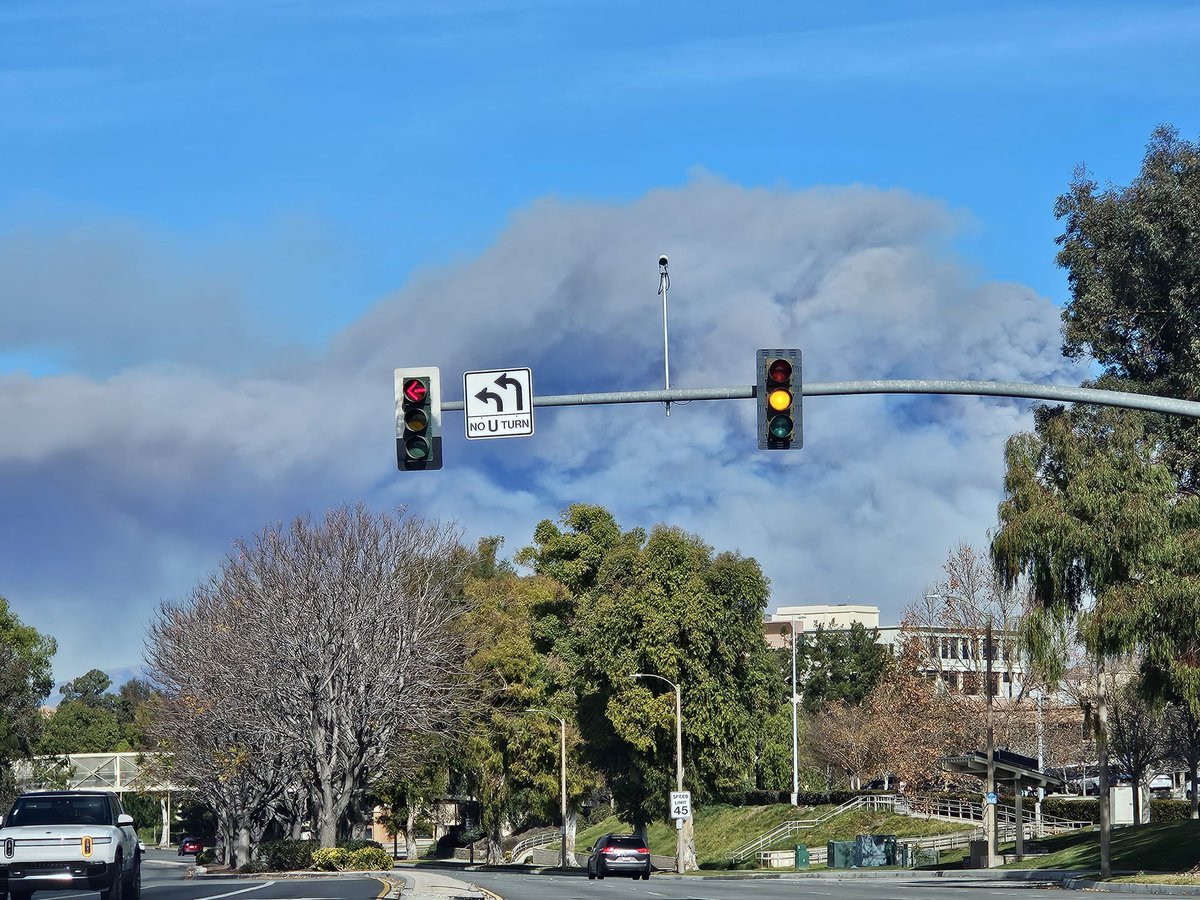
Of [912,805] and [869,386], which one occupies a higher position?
[869,386]

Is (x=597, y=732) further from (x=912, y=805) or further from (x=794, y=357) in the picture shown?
(x=794, y=357)

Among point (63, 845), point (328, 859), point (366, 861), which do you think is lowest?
point (366, 861)

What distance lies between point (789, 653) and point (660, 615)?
7366cm

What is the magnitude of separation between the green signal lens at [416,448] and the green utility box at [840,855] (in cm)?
5090

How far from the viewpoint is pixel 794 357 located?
→ 1900 centimetres

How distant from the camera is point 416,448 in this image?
Answer: 18.9 metres

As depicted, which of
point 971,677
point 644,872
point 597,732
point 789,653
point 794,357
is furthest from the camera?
point 789,653

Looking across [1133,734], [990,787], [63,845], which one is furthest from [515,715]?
[63,845]

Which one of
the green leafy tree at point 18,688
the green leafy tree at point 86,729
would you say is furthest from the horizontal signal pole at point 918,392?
the green leafy tree at point 86,729

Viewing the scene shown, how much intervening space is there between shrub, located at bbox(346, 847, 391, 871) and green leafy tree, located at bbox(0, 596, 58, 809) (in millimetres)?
40933

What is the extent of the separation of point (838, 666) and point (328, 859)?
8615 centimetres

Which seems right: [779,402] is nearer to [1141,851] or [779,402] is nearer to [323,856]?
[1141,851]

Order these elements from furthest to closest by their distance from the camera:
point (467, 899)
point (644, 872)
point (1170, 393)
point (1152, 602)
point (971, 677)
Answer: point (971, 677) < point (644, 872) < point (1170, 393) < point (1152, 602) < point (467, 899)

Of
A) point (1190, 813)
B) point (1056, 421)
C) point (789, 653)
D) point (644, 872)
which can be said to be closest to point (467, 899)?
point (1056, 421)
